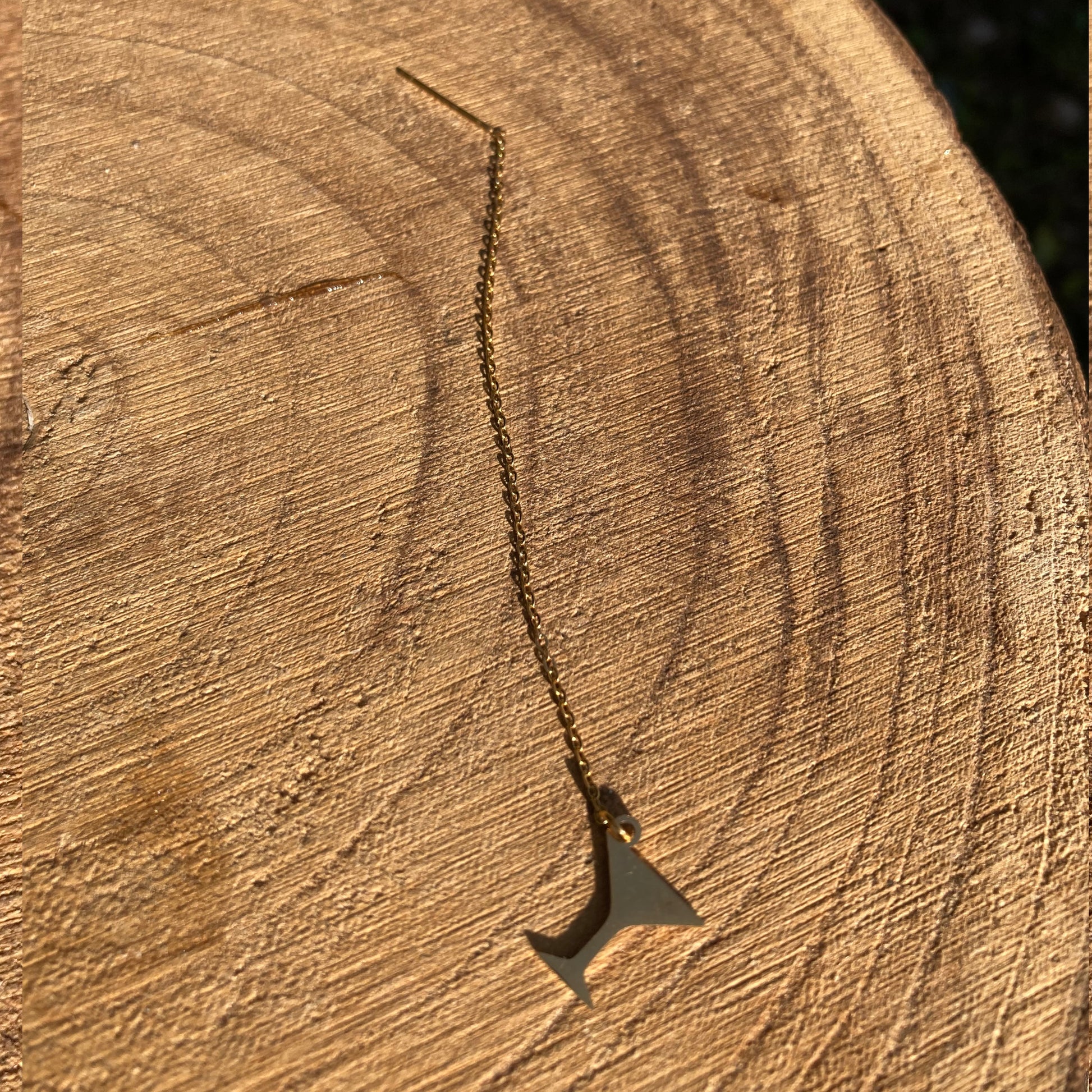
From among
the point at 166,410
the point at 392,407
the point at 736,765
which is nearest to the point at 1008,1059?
the point at 736,765

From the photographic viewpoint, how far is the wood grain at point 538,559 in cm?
100

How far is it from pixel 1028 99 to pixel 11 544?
2.76 m

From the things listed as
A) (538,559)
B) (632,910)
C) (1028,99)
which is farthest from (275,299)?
(1028,99)

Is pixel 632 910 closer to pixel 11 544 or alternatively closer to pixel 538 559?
Result: pixel 538 559

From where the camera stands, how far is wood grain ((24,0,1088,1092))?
1.00 meters

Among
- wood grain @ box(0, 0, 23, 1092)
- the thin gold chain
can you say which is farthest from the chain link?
wood grain @ box(0, 0, 23, 1092)

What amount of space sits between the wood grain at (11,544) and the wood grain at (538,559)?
0.07 feet

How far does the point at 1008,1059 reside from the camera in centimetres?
99

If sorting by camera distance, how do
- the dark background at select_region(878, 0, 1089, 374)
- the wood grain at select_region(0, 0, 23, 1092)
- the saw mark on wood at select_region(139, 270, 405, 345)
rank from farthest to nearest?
the dark background at select_region(878, 0, 1089, 374), the saw mark on wood at select_region(139, 270, 405, 345), the wood grain at select_region(0, 0, 23, 1092)

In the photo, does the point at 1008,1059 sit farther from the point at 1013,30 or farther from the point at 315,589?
the point at 1013,30

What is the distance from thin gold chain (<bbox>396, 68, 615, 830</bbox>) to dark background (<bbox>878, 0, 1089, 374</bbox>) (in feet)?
5.54

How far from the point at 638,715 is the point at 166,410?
0.68 meters

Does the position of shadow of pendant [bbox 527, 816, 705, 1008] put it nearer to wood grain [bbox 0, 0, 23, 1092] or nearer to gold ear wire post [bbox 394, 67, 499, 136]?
wood grain [bbox 0, 0, 23, 1092]

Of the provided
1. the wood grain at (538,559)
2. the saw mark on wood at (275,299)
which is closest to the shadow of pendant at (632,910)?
the wood grain at (538,559)
